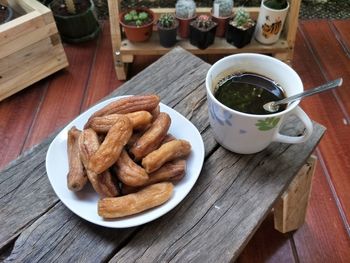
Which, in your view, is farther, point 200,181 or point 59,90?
point 59,90

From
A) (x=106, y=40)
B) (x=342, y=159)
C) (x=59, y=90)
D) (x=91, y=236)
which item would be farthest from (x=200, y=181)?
(x=106, y=40)

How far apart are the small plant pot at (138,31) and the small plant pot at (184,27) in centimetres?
8

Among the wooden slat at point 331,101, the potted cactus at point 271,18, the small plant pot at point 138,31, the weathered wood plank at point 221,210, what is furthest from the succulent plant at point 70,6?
the weathered wood plank at point 221,210

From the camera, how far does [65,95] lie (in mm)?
1071

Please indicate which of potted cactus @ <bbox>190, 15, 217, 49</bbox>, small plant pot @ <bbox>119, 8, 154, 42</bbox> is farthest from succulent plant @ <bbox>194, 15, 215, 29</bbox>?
small plant pot @ <bbox>119, 8, 154, 42</bbox>

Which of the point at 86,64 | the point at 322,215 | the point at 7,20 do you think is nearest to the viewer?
the point at 322,215

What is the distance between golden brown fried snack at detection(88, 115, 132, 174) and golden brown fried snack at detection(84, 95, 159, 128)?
36 millimetres

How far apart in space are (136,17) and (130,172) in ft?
2.30

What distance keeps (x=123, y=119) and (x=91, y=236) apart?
14cm

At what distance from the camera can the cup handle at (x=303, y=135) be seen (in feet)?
1.44

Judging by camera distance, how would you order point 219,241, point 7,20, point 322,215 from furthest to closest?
point 7,20, point 322,215, point 219,241

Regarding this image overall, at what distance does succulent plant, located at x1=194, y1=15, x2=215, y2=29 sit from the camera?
979 millimetres

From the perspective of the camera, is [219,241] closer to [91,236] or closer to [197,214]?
[197,214]

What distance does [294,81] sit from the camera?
0.46 m
